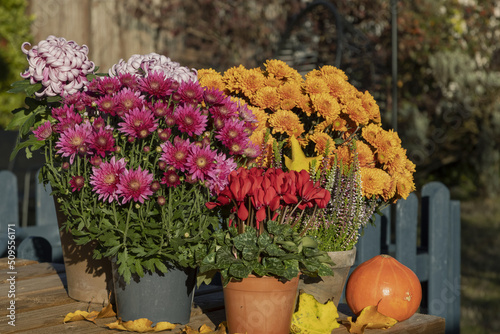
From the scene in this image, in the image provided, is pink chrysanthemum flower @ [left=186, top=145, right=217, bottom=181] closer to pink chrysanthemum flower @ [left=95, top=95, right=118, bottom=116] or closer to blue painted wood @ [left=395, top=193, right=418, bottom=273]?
pink chrysanthemum flower @ [left=95, top=95, right=118, bottom=116]

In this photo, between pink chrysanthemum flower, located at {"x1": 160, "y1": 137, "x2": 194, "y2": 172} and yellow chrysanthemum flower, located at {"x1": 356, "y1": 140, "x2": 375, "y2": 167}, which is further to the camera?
yellow chrysanthemum flower, located at {"x1": 356, "y1": 140, "x2": 375, "y2": 167}

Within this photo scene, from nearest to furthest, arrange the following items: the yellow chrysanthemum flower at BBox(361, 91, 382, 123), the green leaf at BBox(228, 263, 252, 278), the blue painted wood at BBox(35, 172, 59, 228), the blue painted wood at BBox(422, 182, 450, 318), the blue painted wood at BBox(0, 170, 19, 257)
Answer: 1. the green leaf at BBox(228, 263, 252, 278)
2. the yellow chrysanthemum flower at BBox(361, 91, 382, 123)
3. the blue painted wood at BBox(422, 182, 450, 318)
4. the blue painted wood at BBox(0, 170, 19, 257)
5. the blue painted wood at BBox(35, 172, 59, 228)

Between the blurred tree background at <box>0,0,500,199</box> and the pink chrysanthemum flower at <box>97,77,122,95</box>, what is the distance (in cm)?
499

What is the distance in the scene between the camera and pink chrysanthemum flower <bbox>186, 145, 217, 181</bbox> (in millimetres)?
1469

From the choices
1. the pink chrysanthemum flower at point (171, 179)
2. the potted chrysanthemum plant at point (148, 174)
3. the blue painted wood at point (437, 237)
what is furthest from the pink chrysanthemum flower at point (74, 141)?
the blue painted wood at point (437, 237)

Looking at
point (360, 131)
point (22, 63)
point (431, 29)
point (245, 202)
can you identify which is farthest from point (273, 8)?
point (245, 202)

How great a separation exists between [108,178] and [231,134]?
310 mm

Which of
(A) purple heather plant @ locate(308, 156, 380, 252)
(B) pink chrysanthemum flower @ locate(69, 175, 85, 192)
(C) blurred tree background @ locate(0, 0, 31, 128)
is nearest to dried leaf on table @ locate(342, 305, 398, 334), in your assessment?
(A) purple heather plant @ locate(308, 156, 380, 252)

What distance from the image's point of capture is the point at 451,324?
314 cm

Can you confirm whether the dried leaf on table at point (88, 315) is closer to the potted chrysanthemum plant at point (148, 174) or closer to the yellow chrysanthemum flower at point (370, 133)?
the potted chrysanthemum plant at point (148, 174)

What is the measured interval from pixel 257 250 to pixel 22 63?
6.29 meters

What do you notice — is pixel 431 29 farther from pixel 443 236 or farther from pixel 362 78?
pixel 443 236

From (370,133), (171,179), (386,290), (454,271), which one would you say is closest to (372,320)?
(386,290)

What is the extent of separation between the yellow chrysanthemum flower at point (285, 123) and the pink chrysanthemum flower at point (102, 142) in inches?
18.9
